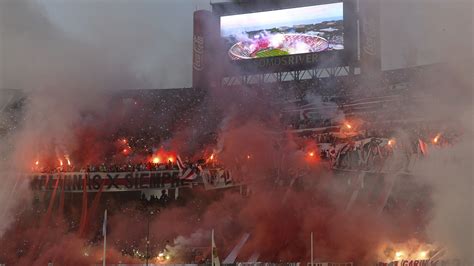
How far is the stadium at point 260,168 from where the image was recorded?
62.0 ft

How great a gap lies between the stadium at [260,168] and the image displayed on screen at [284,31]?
11cm

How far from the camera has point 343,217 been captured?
64.9ft

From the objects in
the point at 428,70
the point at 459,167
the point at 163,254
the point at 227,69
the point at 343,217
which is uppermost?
the point at 227,69

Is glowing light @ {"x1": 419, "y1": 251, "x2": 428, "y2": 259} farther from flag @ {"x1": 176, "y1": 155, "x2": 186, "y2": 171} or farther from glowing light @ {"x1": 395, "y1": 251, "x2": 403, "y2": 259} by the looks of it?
flag @ {"x1": 176, "y1": 155, "x2": 186, "y2": 171}

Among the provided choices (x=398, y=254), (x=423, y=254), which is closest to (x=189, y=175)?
(x=398, y=254)

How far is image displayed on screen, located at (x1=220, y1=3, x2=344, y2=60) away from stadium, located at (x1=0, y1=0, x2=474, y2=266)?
0.35 feet

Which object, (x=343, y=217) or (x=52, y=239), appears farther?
(x=52, y=239)

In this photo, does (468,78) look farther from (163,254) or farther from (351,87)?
(163,254)

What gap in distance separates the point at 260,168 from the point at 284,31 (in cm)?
935

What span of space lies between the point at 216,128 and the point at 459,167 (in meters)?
10.6

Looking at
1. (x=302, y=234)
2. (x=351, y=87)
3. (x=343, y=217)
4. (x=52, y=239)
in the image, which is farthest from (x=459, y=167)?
(x=52, y=239)

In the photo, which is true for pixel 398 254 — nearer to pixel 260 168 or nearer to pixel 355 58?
pixel 260 168

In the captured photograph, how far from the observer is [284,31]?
28703 mm

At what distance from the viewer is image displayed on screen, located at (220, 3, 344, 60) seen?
27.9 m
